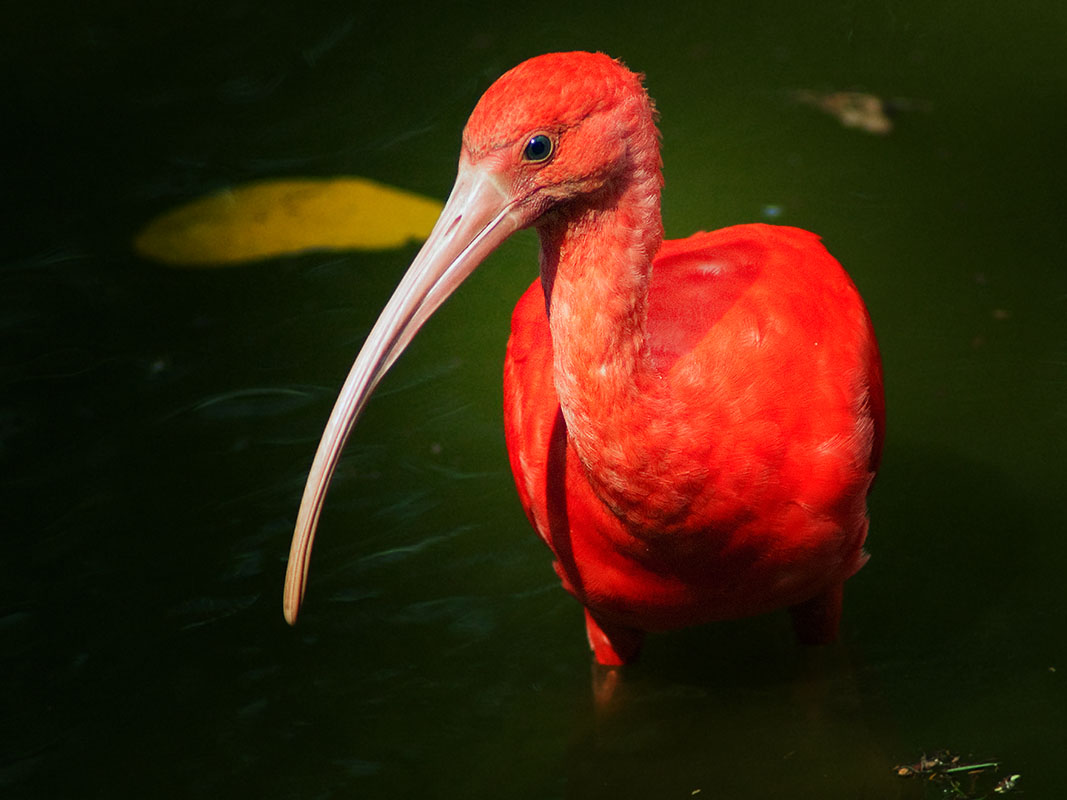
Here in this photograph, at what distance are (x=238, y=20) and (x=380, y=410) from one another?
2809mm

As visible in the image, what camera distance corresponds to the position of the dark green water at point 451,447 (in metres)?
2.99

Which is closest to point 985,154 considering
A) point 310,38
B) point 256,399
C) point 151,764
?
point 256,399

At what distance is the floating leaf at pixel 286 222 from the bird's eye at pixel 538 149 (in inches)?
96.9

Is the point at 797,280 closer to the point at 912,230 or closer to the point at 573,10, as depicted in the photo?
the point at 912,230

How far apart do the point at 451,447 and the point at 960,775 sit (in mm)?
1696

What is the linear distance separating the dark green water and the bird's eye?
61.5 inches

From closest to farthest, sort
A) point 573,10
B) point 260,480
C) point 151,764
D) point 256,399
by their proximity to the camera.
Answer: point 151,764
point 260,480
point 256,399
point 573,10

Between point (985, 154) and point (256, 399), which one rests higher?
point (985, 154)

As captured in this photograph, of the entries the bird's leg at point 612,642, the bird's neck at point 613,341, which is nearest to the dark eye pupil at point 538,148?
the bird's neck at point 613,341

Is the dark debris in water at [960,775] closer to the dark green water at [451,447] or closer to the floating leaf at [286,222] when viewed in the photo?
the dark green water at [451,447]

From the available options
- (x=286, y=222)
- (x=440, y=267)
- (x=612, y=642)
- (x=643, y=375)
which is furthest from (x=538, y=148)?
(x=286, y=222)

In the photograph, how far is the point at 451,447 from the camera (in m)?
3.73

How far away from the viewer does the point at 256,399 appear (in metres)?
3.98

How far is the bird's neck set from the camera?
6.86 ft
